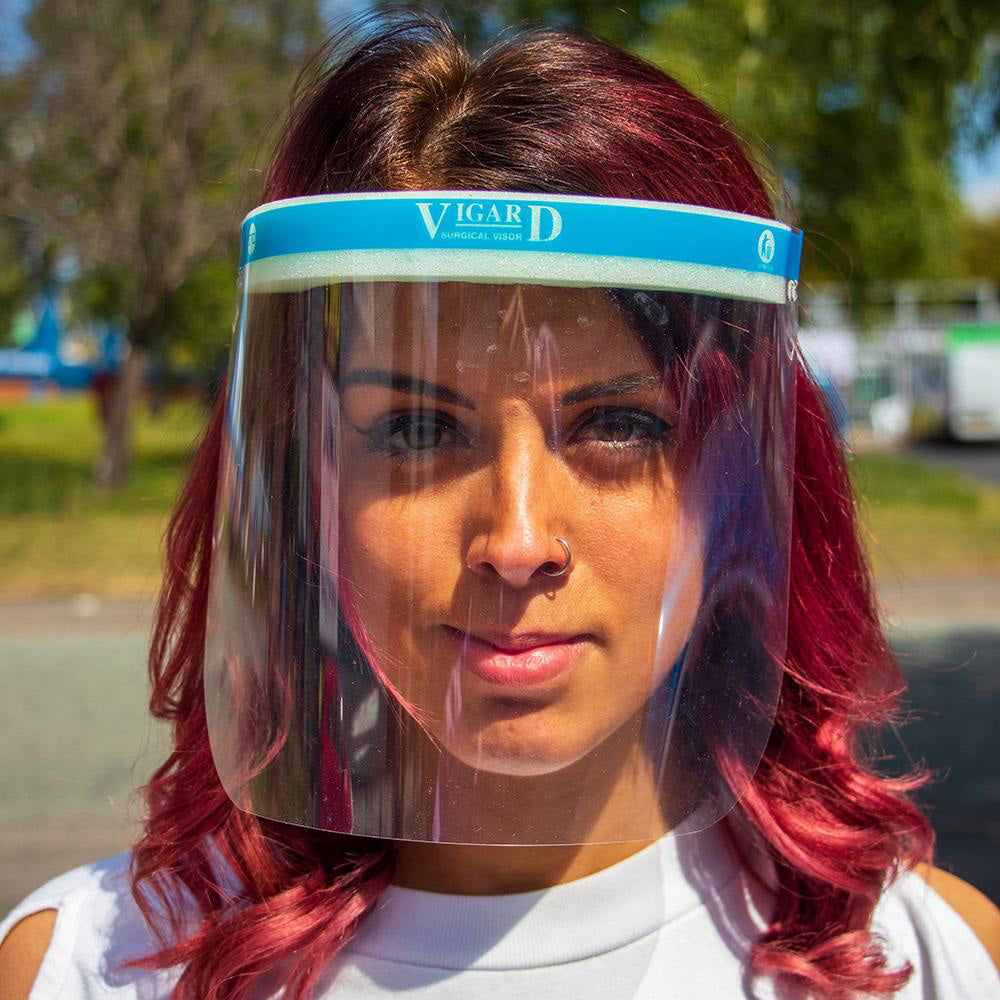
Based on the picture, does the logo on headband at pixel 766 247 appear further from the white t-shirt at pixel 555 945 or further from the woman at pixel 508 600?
the white t-shirt at pixel 555 945

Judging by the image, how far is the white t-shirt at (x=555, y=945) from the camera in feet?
3.71

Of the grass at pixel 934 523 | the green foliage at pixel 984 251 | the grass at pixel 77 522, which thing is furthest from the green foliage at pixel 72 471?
the green foliage at pixel 984 251

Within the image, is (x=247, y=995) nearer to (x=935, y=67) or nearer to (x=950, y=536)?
(x=935, y=67)

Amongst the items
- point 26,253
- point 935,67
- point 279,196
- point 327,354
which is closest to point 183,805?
point 327,354

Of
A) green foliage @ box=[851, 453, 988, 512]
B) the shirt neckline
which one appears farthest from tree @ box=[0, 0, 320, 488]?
the shirt neckline

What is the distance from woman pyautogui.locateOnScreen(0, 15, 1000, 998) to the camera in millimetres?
1019

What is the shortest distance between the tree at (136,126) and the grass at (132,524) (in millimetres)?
1182

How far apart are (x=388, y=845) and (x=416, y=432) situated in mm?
433

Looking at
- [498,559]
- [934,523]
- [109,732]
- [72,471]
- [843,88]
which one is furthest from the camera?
[72,471]

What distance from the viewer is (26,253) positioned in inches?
557

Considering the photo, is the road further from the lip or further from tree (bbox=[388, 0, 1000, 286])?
the lip

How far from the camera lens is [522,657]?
1.01 meters

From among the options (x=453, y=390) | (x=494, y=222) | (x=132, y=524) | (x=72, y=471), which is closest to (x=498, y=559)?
(x=453, y=390)

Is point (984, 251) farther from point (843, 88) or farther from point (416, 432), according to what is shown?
point (416, 432)
